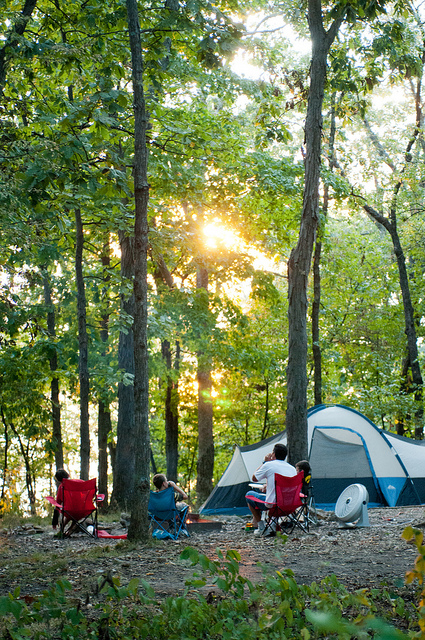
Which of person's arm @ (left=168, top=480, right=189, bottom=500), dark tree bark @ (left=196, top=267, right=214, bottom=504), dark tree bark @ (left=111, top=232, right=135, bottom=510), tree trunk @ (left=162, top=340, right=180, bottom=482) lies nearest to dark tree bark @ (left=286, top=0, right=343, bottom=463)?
person's arm @ (left=168, top=480, right=189, bottom=500)

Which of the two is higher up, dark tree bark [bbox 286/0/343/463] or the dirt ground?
dark tree bark [bbox 286/0/343/463]

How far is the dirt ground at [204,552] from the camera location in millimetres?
4398

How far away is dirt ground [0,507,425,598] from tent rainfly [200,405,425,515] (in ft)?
8.39

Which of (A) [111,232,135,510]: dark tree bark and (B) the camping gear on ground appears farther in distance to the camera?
(A) [111,232,135,510]: dark tree bark

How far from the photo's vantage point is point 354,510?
25.9ft

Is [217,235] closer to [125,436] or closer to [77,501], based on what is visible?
[125,436]

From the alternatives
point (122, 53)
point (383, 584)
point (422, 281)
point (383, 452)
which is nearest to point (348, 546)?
point (383, 584)

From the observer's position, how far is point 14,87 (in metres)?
8.62

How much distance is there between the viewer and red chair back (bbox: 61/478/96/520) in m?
7.59

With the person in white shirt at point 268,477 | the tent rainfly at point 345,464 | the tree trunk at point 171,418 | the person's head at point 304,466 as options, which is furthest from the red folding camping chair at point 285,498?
the tree trunk at point 171,418

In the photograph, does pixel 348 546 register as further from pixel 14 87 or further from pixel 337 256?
pixel 337 256

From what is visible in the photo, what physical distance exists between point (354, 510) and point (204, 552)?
281 centimetres

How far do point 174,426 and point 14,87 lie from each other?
11108 millimetres

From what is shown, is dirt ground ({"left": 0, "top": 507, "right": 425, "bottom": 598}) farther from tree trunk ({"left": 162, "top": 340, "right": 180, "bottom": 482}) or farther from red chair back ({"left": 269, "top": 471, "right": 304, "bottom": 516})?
tree trunk ({"left": 162, "top": 340, "right": 180, "bottom": 482})
